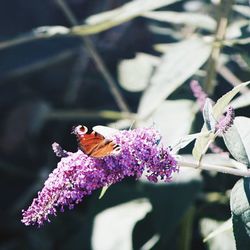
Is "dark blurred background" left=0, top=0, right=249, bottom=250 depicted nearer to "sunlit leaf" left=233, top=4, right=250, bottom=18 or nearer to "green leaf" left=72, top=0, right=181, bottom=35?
"sunlit leaf" left=233, top=4, right=250, bottom=18

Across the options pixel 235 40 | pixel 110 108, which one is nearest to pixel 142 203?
pixel 235 40

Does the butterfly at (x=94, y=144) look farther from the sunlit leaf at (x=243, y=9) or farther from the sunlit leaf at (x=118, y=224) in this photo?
the sunlit leaf at (x=243, y=9)

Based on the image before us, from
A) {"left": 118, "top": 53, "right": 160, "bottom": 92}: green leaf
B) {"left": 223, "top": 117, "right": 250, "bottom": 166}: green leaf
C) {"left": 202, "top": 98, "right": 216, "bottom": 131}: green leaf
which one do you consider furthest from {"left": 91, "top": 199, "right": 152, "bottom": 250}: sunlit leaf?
{"left": 202, "top": 98, "right": 216, "bottom": 131}: green leaf

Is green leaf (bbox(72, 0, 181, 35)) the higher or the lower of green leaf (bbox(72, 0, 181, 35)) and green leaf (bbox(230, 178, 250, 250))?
the higher

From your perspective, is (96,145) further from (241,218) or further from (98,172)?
(241,218)

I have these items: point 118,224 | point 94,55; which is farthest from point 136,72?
point 118,224

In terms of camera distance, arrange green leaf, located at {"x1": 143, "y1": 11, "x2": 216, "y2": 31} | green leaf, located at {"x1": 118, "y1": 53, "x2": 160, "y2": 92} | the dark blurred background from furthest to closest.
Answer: the dark blurred background
green leaf, located at {"x1": 118, "y1": 53, "x2": 160, "y2": 92}
green leaf, located at {"x1": 143, "y1": 11, "x2": 216, "y2": 31}

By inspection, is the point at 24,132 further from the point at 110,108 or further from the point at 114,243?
the point at 114,243

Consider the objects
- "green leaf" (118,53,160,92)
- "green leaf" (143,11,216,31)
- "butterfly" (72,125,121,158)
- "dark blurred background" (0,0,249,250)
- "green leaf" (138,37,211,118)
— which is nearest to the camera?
"butterfly" (72,125,121,158)
